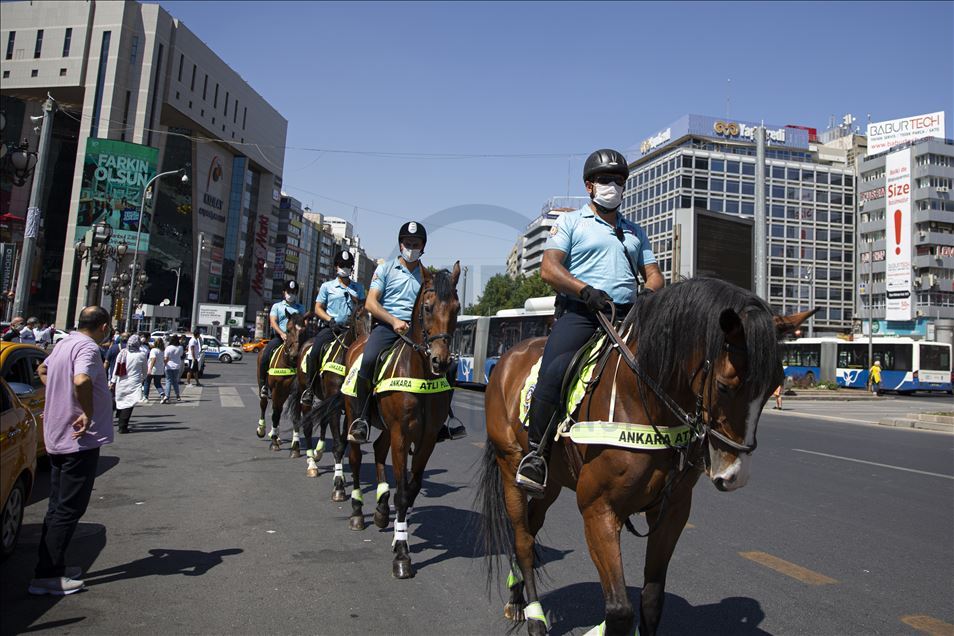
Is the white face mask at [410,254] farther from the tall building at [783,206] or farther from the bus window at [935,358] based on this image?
the tall building at [783,206]

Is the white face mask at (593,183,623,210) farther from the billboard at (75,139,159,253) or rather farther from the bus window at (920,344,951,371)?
the billboard at (75,139,159,253)

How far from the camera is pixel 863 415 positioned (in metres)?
24.5

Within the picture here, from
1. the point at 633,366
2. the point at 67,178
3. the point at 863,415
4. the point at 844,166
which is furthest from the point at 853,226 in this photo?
the point at 633,366

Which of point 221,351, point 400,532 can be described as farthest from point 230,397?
point 221,351

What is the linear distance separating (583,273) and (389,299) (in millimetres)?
3092

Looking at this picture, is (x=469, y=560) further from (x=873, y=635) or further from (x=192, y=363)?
(x=192, y=363)

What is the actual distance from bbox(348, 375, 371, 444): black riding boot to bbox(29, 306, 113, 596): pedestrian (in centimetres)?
214

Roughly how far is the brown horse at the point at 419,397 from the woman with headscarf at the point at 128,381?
8.30 meters

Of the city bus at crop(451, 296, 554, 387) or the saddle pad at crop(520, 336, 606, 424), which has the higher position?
the city bus at crop(451, 296, 554, 387)

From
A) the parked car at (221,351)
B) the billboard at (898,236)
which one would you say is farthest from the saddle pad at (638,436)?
the billboard at (898,236)

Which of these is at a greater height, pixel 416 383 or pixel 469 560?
pixel 416 383

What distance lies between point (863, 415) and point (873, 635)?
23824mm

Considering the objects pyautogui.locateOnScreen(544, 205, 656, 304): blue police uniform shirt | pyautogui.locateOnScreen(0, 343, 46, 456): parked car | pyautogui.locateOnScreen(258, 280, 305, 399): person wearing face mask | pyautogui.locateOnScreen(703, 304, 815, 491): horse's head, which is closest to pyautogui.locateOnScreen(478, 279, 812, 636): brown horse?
pyautogui.locateOnScreen(703, 304, 815, 491): horse's head

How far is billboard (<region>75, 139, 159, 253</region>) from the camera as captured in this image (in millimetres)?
56562
